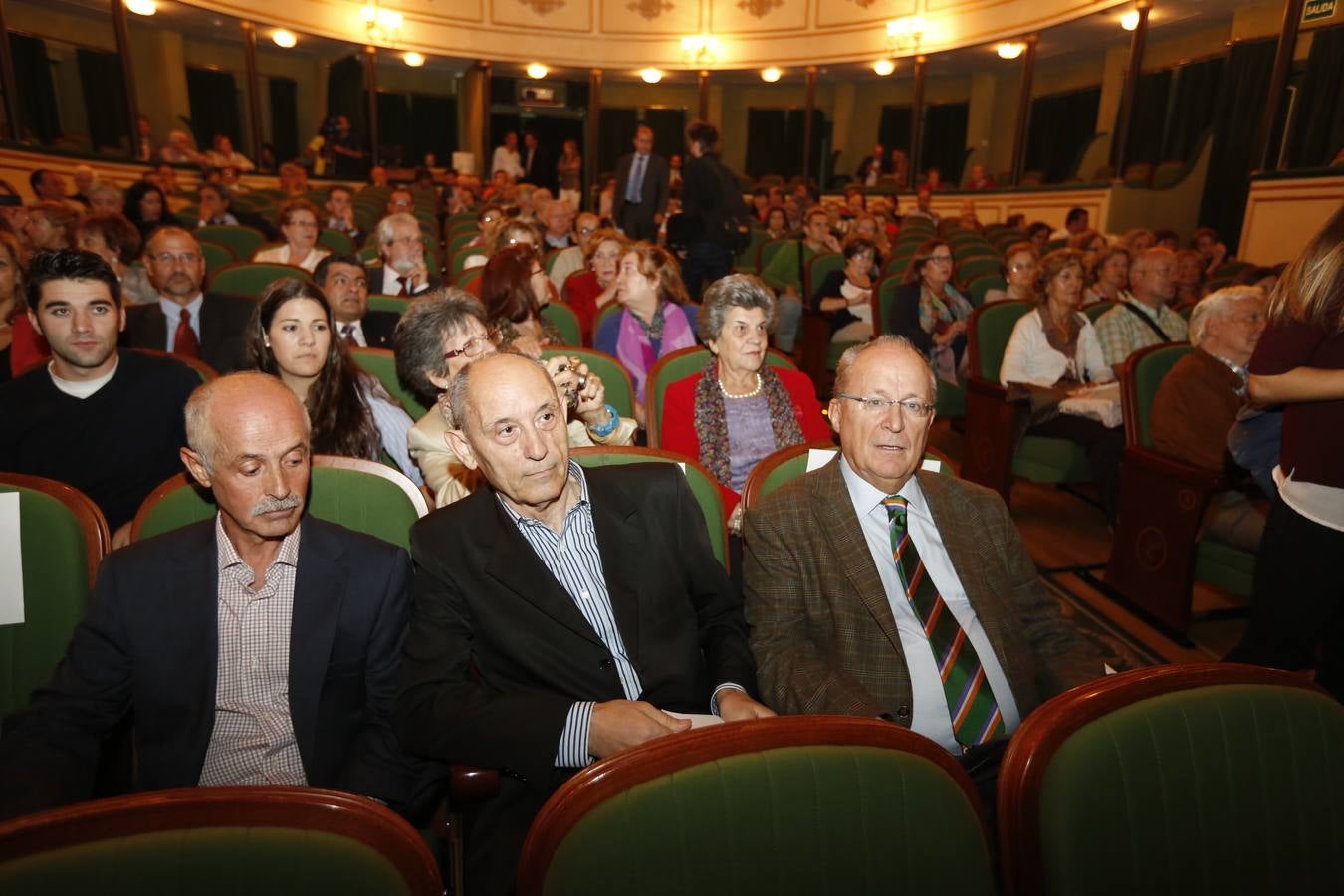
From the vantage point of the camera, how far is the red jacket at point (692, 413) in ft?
8.73

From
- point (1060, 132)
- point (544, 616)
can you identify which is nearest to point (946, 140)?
point (1060, 132)

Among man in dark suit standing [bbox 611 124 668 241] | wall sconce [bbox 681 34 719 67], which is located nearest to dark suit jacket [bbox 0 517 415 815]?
man in dark suit standing [bbox 611 124 668 241]

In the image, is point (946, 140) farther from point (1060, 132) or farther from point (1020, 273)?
point (1020, 273)

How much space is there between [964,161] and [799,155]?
4128 millimetres

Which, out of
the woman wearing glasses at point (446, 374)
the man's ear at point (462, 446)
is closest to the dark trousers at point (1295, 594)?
the woman wearing glasses at point (446, 374)

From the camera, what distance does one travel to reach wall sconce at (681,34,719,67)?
14672 mm

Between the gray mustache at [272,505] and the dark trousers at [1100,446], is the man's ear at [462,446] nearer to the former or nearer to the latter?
the gray mustache at [272,505]

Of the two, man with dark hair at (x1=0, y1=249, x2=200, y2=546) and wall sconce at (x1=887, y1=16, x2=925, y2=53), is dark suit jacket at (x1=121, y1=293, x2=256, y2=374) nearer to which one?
man with dark hair at (x1=0, y1=249, x2=200, y2=546)

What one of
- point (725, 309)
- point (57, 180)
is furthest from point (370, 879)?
point (57, 180)

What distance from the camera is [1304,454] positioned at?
6.05 ft

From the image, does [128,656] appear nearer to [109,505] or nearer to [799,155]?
[109,505]

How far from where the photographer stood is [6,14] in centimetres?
1081

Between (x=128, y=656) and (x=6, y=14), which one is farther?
(x=6, y=14)

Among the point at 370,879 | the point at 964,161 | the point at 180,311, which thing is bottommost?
the point at 370,879
